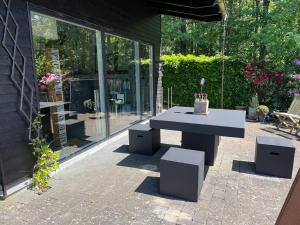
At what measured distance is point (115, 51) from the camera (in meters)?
4.86

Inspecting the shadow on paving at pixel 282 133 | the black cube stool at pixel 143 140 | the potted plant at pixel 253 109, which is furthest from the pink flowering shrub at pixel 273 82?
the black cube stool at pixel 143 140

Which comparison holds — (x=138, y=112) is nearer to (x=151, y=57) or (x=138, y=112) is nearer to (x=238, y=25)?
(x=151, y=57)

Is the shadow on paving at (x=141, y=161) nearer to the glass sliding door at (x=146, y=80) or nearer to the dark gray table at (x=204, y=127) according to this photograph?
the dark gray table at (x=204, y=127)

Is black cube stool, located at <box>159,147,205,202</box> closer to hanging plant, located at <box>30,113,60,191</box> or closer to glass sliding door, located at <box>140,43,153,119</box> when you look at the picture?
hanging plant, located at <box>30,113,60,191</box>

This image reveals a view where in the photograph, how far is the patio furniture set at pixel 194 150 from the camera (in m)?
2.58

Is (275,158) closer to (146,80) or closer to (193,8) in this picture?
(193,8)

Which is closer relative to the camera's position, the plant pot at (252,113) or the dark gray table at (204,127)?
the dark gray table at (204,127)

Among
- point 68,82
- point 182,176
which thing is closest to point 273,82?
point 182,176

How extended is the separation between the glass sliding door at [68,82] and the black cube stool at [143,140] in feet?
2.82

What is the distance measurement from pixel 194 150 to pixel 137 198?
3.17 ft

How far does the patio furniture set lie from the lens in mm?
2582

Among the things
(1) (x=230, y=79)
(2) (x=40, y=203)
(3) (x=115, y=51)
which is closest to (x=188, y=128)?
(2) (x=40, y=203)

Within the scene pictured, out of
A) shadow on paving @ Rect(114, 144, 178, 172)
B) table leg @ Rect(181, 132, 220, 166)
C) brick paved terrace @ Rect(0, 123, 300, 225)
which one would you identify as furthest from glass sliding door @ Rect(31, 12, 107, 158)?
table leg @ Rect(181, 132, 220, 166)

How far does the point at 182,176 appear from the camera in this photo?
259 centimetres
